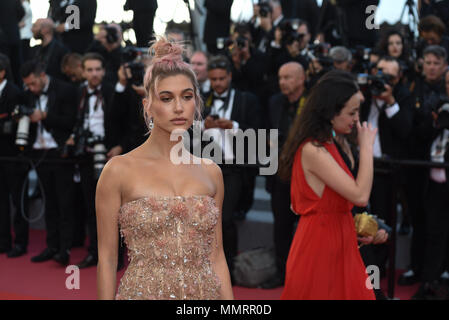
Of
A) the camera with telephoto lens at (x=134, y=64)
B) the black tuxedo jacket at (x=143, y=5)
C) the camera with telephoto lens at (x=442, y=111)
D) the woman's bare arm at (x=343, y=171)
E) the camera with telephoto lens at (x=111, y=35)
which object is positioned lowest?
the woman's bare arm at (x=343, y=171)

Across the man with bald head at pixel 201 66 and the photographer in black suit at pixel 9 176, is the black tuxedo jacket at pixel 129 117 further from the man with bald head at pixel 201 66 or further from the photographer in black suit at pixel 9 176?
the photographer in black suit at pixel 9 176

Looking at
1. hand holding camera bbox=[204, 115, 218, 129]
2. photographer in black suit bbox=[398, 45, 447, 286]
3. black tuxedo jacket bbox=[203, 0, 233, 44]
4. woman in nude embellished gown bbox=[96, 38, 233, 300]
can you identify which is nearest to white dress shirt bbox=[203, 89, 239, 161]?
hand holding camera bbox=[204, 115, 218, 129]

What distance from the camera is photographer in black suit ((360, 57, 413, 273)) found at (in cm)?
539

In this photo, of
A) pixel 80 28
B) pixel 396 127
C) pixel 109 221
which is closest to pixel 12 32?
pixel 80 28

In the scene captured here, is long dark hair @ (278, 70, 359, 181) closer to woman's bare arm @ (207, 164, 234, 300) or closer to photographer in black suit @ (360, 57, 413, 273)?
woman's bare arm @ (207, 164, 234, 300)

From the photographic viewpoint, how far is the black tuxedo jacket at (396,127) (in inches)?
217

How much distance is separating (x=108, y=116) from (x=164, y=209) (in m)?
4.05

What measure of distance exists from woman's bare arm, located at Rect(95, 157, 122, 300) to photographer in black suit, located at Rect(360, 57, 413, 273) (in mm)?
3385

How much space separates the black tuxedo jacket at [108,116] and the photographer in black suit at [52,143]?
4.7 inches

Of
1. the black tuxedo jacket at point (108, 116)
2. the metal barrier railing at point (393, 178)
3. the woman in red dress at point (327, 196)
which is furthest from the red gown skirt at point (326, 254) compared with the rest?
the black tuxedo jacket at point (108, 116)

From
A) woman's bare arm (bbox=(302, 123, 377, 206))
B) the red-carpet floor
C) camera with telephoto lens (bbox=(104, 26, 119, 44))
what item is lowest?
the red-carpet floor

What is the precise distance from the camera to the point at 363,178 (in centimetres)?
333

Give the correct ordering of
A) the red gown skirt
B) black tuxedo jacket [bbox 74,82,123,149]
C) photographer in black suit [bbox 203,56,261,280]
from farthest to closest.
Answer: black tuxedo jacket [bbox 74,82,123,149]
photographer in black suit [bbox 203,56,261,280]
the red gown skirt
